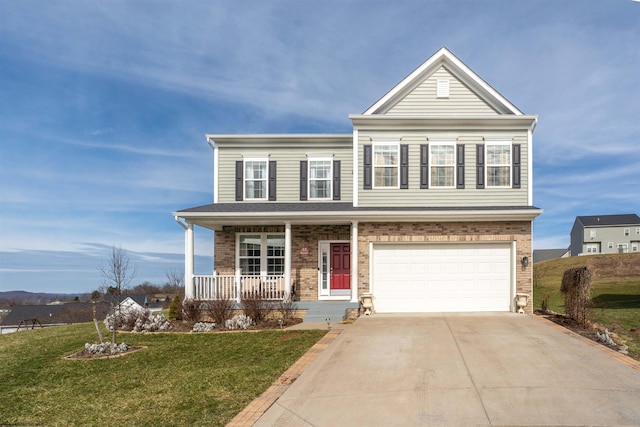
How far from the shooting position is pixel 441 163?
1540cm

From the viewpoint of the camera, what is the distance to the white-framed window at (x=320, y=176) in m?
17.0

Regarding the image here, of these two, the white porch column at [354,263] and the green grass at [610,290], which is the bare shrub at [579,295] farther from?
the white porch column at [354,263]

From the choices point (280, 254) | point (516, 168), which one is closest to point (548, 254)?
point (516, 168)

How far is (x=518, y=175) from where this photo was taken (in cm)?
1523

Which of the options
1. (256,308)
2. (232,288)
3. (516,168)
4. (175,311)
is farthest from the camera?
(516,168)

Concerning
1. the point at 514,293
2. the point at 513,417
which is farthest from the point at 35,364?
the point at 514,293

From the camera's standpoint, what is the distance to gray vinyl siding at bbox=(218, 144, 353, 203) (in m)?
17.0

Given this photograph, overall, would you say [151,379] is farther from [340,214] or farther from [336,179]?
[336,179]

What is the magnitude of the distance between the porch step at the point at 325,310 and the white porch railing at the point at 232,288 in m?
0.98

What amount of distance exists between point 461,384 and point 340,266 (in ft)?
32.3

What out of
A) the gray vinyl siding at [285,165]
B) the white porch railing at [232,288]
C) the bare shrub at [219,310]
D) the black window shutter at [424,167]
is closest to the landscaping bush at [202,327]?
the bare shrub at [219,310]

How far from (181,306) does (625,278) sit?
125ft

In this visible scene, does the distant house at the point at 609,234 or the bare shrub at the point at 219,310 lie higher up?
the distant house at the point at 609,234

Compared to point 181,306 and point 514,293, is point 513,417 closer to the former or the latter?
point 514,293
